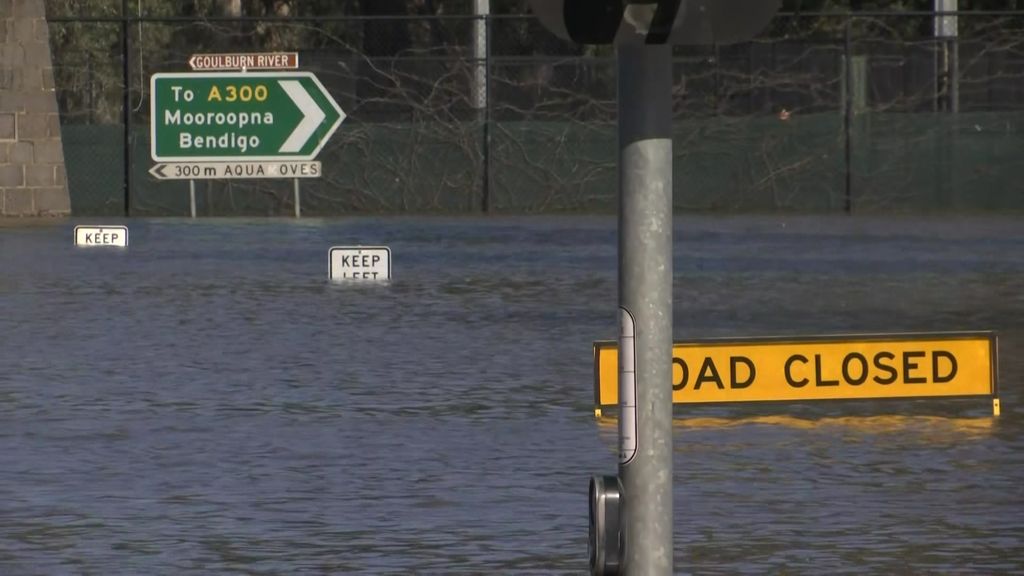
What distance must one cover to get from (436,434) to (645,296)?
23.1 ft

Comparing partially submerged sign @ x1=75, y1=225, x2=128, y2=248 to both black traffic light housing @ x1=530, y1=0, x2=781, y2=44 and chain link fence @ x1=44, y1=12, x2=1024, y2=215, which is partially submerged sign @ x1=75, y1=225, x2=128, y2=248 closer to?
chain link fence @ x1=44, y1=12, x2=1024, y2=215

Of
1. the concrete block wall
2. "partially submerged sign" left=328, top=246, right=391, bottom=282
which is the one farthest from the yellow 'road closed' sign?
the concrete block wall

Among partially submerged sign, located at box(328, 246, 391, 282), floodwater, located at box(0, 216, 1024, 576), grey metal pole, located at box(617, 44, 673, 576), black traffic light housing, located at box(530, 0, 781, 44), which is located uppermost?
black traffic light housing, located at box(530, 0, 781, 44)

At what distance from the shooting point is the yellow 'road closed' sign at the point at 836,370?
12.2 meters

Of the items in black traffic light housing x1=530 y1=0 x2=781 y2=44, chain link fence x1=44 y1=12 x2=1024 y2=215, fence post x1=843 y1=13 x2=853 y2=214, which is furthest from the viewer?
chain link fence x1=44 y1=12 x2=1024 y2=215

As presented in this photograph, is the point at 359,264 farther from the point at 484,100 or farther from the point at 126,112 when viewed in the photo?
the point at 126,112

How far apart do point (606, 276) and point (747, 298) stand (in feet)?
10.7

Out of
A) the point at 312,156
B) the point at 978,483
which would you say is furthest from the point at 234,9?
the point at 978,483

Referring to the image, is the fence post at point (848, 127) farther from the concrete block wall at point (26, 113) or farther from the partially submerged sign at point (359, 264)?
the partially submerged sign at point (359, 264)

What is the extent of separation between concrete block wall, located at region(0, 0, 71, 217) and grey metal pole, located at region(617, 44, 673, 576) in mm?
31641

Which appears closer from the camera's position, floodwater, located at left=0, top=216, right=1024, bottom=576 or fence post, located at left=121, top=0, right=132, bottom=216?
floodwater, located at left=0, top=216, right=1024, bottom=576

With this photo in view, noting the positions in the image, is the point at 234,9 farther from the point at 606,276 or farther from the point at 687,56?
the point at 606,276

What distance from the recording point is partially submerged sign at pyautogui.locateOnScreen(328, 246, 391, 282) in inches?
912

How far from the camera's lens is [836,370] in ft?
40.6
